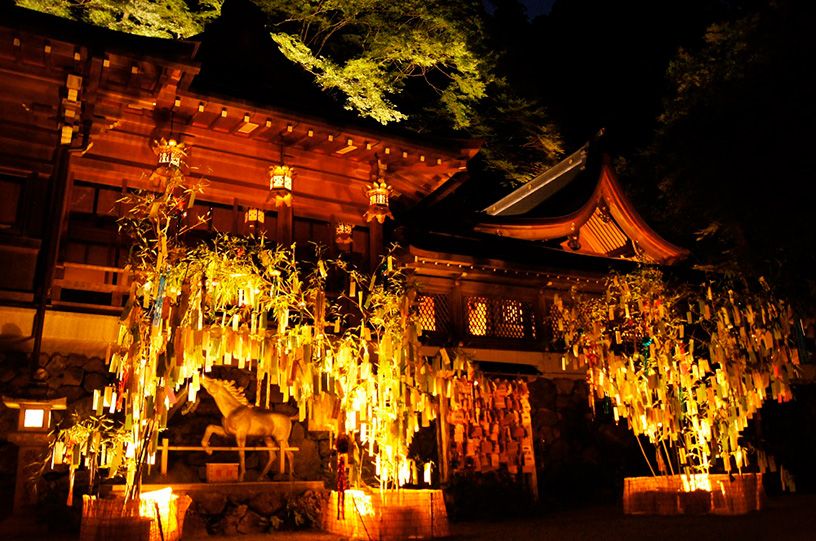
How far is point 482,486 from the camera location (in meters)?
11.2

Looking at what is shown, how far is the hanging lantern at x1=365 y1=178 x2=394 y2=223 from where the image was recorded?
11.5 metres

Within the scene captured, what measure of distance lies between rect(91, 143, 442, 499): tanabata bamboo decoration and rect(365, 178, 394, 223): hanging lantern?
124 inches

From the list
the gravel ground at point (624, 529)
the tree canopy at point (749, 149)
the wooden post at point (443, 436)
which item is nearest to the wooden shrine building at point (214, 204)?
the wooden post at point (443, 436)

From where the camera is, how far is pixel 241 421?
9070 millimetres

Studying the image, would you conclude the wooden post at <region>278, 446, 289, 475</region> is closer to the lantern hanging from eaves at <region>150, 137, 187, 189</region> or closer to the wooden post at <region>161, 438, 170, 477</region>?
the wooden post at <region>161, 438, 170, 477</region>

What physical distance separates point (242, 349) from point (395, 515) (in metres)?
2.53

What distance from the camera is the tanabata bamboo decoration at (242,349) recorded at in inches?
260

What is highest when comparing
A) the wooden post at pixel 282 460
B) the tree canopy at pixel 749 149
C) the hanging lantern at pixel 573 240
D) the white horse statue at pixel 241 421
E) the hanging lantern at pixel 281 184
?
the tree canopy at pixel 749 149

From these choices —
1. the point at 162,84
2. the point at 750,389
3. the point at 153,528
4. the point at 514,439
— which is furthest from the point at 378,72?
the point at 153,528

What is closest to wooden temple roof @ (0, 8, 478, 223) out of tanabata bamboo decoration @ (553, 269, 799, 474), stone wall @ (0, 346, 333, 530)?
stone wall @ (0, 346, 333, 530)

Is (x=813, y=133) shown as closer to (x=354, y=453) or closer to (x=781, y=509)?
Result: (x=781, y=509)

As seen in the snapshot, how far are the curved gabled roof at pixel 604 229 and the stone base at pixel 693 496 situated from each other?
22.0 ft

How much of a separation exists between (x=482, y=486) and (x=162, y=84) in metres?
8.06

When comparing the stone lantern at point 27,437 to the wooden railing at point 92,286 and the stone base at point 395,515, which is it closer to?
the wooden railing at point 92,286
